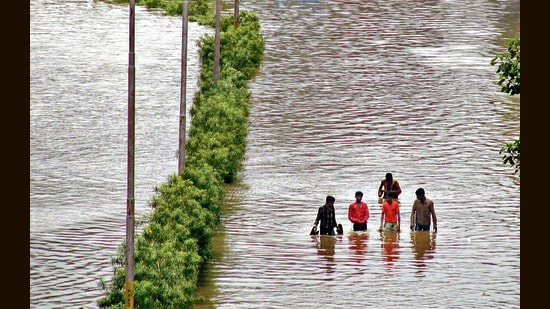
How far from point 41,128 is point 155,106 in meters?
4.41

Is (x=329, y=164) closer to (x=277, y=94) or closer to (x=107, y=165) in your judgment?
(x=107, y=165)

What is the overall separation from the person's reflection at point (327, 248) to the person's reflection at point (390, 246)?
108 cm

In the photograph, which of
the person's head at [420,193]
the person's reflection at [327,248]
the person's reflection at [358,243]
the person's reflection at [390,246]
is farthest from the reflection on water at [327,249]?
the person's head at [420,193]

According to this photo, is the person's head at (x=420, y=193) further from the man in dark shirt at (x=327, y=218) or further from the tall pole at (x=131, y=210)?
the tall pole at (x=131, y=210)

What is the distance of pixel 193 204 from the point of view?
25109 millimetres

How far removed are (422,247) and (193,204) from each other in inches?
217

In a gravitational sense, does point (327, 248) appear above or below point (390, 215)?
below

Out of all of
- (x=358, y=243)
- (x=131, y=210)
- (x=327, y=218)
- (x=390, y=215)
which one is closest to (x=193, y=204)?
(x=327, y=218)

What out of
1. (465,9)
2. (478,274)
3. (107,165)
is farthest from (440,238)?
(465,9)

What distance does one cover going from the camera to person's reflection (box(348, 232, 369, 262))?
27375mm

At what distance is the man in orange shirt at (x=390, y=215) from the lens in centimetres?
2841

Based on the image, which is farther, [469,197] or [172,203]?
[469,197]

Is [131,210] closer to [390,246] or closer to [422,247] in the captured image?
[390,246]

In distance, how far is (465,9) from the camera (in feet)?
211
